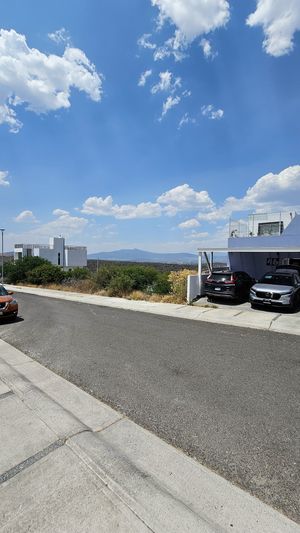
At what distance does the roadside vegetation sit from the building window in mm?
9546

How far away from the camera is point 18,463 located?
2.86 metres

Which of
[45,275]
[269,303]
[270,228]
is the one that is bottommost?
[45,275]

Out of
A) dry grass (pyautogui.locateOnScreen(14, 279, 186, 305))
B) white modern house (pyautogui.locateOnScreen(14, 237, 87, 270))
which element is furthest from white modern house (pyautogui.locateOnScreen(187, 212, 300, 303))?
white modern house (pyautogui.locateOnScreen(14, 237, 87, 270))

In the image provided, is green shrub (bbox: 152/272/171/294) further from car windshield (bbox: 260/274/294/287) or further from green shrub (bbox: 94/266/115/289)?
car windshield (bbox: 260/274/294/287)

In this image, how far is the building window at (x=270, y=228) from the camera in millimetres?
24906

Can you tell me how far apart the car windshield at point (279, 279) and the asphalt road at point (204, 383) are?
435 cm

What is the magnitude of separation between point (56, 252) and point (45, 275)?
42.7 m

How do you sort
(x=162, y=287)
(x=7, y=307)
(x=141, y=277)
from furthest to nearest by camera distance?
1. (x=141, y=277)
2. (x=162, y=287)
3. (x=7, y=307)

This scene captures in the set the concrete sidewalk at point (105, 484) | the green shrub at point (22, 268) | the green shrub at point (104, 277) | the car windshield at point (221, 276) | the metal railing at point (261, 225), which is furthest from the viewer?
the green shrub at point (22, 268)

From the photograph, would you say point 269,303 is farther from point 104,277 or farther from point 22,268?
point 22,268

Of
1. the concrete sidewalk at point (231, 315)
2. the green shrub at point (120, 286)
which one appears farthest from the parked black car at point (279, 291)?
the green shrub at point (120, 286)

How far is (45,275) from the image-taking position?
32.1 meters

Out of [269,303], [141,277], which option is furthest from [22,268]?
[269,303]

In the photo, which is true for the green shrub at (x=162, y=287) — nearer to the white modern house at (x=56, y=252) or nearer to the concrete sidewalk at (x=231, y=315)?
the concrete sidewalk at (x=231, y=315)
